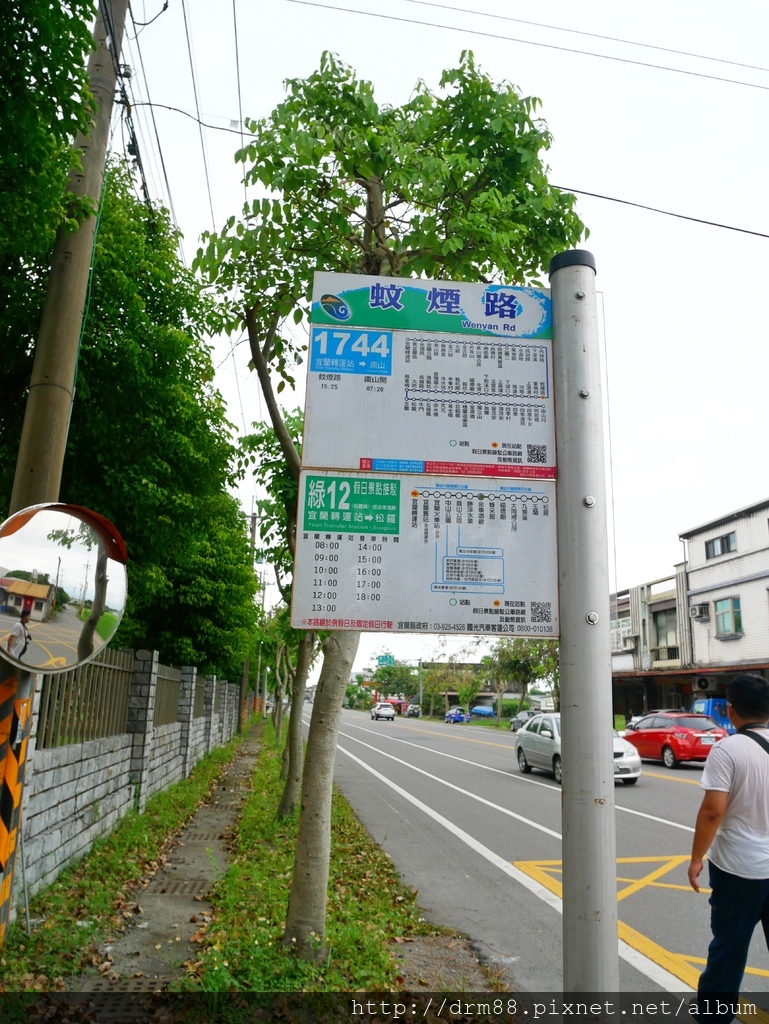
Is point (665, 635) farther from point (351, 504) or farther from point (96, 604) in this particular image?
point (351, 504)

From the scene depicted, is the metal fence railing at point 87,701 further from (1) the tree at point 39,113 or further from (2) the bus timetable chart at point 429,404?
(2) the bus timetable chart at point 429,404

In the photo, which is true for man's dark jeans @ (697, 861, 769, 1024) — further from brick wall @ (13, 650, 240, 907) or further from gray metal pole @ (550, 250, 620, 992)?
brick wall @ (13, 650, 240, 907)

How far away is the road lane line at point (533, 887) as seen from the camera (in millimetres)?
5359

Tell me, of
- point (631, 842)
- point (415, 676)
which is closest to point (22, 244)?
point (631, 842)

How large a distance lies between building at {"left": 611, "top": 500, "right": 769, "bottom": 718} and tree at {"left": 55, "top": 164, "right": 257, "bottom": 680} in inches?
1083

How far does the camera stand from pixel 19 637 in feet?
14.1

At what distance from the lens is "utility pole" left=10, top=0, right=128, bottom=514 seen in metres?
5.11

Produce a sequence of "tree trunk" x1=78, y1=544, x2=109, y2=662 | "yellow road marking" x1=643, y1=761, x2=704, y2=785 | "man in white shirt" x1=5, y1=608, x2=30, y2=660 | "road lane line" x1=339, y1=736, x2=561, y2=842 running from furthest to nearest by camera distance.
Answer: "yellow road marking" x1=643, y1=761, x2=704, y2=785
"road lane line" x1=339, y1=736, x2=561, y2=842
"tree trunk" x1=78, y1=544, x2=109, y2=662
"man in white shirt" x1=5, y1=608, x2=30, y2=660

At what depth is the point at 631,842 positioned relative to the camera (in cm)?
1029

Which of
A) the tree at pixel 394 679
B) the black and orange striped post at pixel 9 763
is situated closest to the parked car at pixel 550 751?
the black and orange striped post at pixel 9 763

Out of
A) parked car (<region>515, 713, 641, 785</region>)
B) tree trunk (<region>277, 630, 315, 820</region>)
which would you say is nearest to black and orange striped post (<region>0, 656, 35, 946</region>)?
tree trunk (<region>277, 630, 315, 820</region>)

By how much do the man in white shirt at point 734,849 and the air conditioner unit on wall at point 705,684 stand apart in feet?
113

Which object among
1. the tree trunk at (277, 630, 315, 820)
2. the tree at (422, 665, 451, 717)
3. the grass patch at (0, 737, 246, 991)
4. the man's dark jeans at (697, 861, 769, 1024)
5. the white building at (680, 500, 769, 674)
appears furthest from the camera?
the tree at (422, 665, 451, 717)

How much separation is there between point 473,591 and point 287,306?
169 inches
